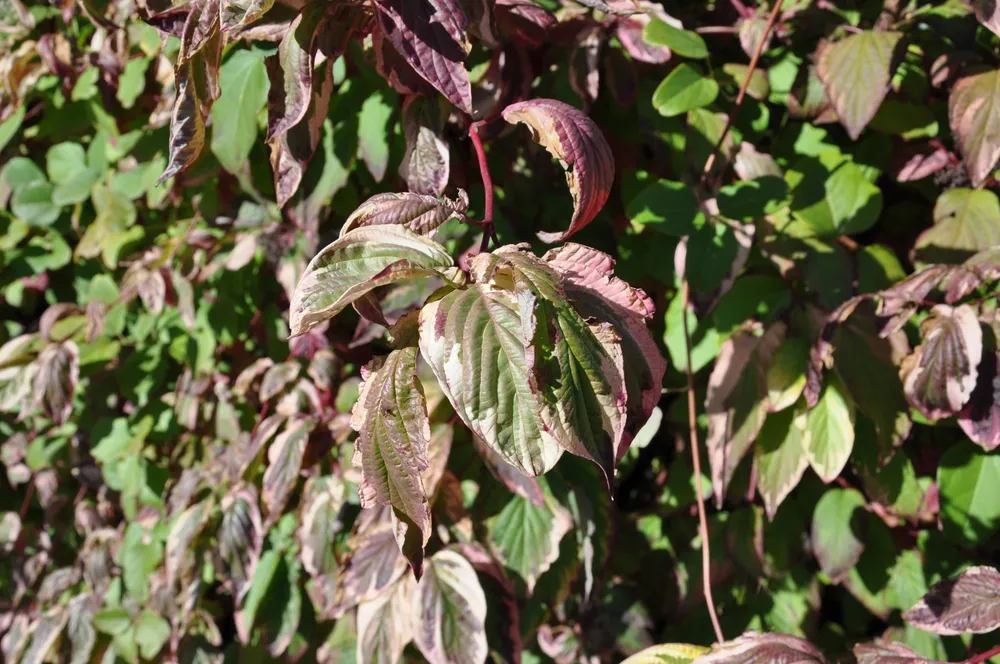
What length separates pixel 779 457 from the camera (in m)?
1.12

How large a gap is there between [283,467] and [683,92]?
2.63 ft

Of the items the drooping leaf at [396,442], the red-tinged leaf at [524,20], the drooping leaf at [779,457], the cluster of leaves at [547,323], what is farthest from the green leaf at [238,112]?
the drooping leaf at [779,457]

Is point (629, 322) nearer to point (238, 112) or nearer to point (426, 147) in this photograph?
point (426, 147)

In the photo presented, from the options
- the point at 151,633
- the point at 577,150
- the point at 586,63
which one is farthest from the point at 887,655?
the point at 151,633

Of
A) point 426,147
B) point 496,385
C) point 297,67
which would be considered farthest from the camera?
point 426,147

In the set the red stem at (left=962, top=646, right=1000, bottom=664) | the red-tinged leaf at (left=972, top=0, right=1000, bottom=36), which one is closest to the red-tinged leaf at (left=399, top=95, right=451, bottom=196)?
the red-tinged leaf at (left=972, top=0, right=1000, bottom=36)

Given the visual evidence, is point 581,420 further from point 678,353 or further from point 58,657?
point 58,657

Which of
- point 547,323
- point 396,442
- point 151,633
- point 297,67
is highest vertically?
point 297,67

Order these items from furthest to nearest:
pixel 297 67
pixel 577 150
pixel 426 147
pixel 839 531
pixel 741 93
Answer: pixel 839 531
pixel 741 93
pixel 426 147
pixel 297 67
pixel 577 150

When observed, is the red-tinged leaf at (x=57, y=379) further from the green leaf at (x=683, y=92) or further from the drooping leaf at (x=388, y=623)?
the green leaf at (x=683, y=92)

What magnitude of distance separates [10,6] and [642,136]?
1293 millimetres

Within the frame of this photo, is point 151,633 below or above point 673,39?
below

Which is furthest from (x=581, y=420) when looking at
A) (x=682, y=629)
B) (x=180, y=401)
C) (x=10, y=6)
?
(x=10, y=6)

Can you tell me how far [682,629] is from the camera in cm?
A: 135
